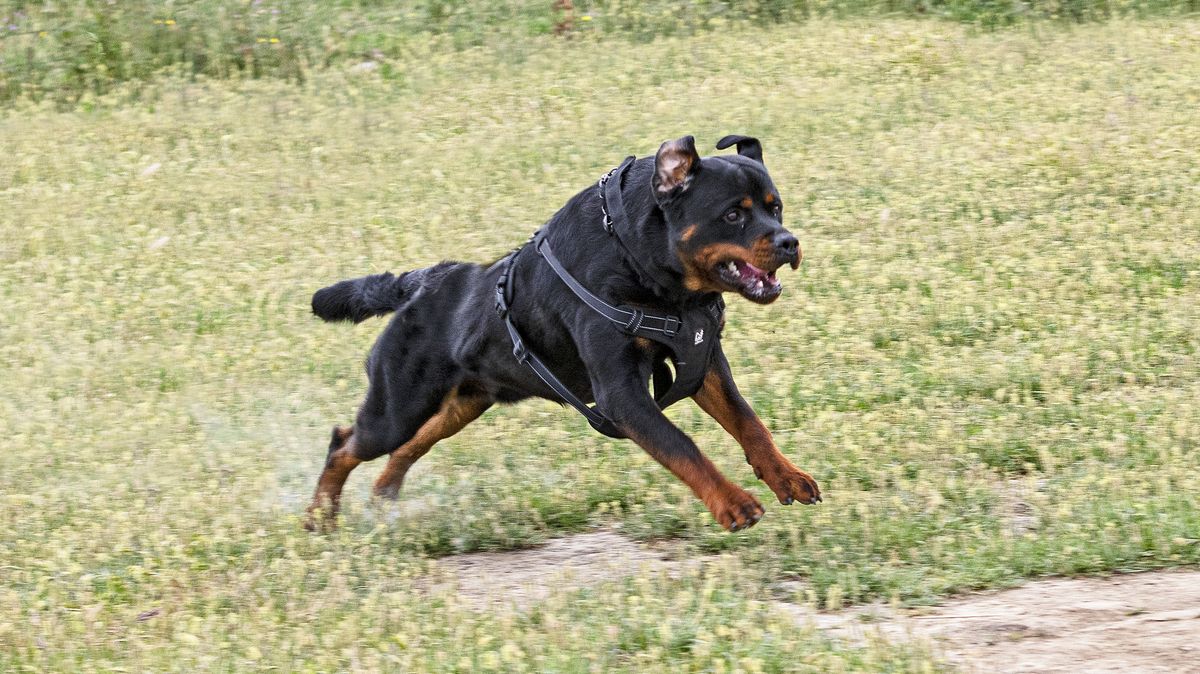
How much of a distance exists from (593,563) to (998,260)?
4.69 metres

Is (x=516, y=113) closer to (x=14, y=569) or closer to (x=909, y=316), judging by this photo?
(x=909, y=316)

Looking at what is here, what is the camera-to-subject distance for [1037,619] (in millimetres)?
4512

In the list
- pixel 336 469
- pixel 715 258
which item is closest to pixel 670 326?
pixel 715 258

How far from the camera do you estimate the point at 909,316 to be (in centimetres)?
849

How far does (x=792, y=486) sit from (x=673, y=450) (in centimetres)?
52

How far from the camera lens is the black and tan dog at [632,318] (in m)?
5.28

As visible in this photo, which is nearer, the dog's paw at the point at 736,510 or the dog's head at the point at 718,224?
the dog's paw at the point at 736,510

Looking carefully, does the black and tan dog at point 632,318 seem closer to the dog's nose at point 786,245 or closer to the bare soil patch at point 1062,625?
the dog's nose at point 786,245

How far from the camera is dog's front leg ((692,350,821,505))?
5422 mm

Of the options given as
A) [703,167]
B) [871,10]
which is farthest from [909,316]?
[871,10]

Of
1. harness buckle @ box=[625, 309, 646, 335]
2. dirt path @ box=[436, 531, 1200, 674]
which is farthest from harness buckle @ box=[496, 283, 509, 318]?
dirt path @ box=[436, 531, 1200, 674]

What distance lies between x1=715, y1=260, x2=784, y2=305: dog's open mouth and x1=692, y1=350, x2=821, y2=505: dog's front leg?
480 millimetres

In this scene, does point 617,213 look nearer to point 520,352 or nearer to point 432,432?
point 520,352

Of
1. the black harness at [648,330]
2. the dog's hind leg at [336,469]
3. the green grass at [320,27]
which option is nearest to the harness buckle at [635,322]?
the black harness at [648,330]
